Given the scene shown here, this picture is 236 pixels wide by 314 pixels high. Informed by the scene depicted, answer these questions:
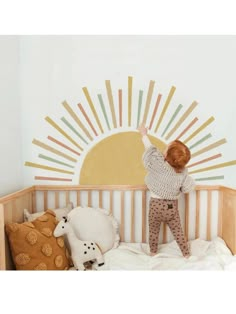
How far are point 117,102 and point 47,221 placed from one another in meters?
0.71

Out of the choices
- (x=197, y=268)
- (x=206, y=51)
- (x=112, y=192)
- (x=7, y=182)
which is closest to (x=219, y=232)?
(x=197, y=268)

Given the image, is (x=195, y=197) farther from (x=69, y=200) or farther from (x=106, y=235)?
(x=69, y=200)

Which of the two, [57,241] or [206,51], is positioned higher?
[206,51]

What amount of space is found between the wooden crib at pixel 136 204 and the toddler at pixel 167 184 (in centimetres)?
12

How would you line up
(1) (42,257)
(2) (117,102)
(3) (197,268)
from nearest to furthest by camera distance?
1. (1) (42,257)
2. (3) (197,268)
3. (2) (117,102)

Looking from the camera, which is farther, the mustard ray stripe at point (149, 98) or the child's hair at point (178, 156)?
the mustard ray stripe at point (149, 98)

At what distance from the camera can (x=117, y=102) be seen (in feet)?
6.25

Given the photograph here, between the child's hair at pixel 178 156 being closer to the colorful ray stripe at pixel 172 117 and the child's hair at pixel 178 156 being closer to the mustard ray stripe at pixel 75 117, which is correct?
the colorful ray stripe at pixel 172 117

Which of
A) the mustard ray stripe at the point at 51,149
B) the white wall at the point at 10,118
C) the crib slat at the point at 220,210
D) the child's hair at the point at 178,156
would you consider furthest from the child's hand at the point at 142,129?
the white wall at the point at 10,118

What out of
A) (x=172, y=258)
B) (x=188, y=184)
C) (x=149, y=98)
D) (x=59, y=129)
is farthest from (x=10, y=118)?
(x=172, y=258)

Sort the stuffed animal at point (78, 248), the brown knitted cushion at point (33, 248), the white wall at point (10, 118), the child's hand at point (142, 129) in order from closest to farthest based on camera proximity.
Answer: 1. the brown knitted cushion at point (33, 248)
2. the stuffed animal at point (78, 248)
3. the white wall at point (10, 118)
4. the child's hand at point (142, 129)

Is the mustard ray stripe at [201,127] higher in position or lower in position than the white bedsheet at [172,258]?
higher

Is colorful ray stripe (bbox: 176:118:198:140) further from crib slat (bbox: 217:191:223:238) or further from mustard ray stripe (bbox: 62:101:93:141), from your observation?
mustard ray stripe (bbox: 62:101:93:141)

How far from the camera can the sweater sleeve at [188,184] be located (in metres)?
1.80
